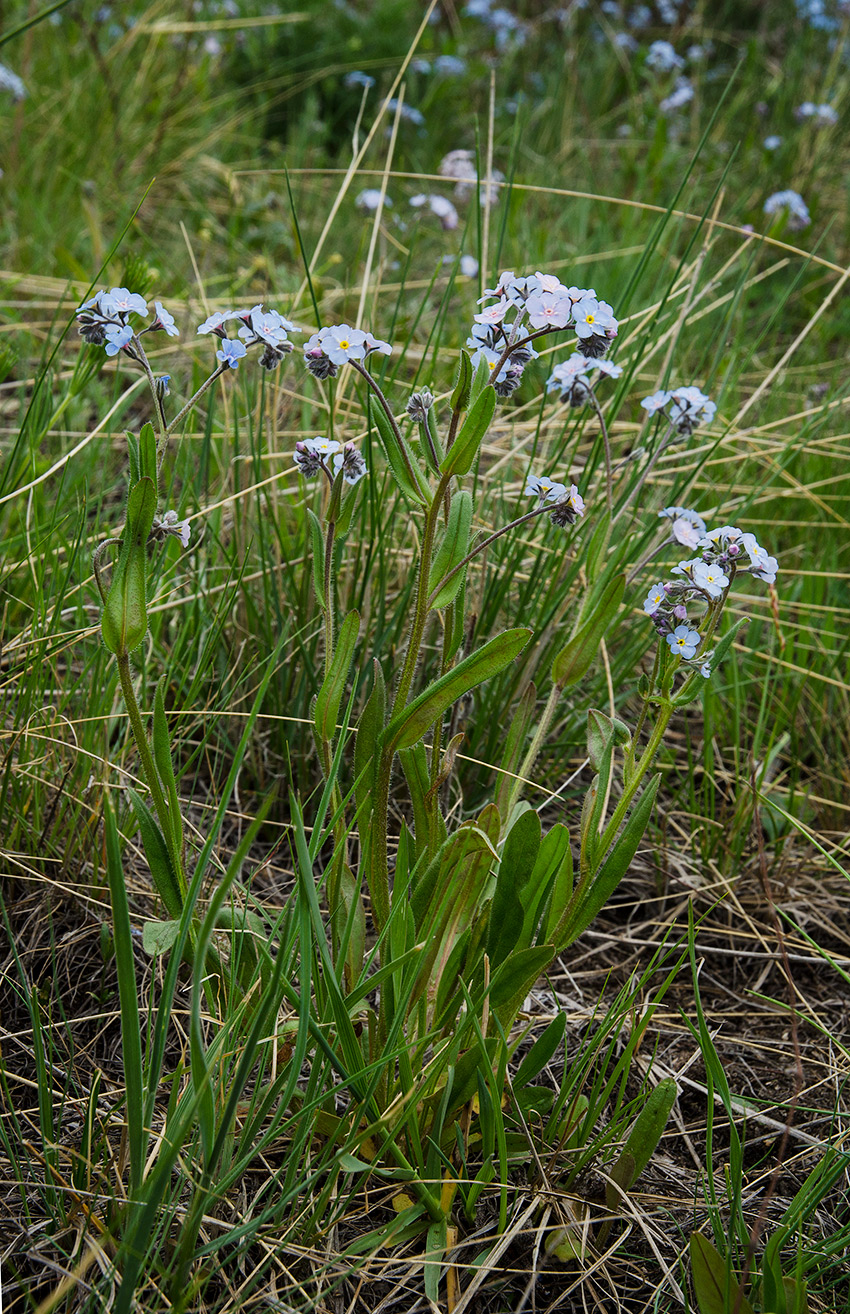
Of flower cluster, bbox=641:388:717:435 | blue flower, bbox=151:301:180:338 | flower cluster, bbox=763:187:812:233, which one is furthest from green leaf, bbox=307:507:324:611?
flower cluster, bbox=763:187:812:233

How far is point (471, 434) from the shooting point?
1136 millimetres

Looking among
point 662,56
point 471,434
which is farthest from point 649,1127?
point 662,56

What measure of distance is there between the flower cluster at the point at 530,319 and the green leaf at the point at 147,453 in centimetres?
41

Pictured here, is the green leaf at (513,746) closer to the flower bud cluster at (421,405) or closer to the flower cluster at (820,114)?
the flower bud cluster at (421,405)

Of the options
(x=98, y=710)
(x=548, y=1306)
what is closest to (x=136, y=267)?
(x=98, y=710)

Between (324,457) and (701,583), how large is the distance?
1.66ft

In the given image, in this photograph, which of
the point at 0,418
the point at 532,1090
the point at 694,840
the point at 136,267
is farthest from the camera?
the point at 0,418

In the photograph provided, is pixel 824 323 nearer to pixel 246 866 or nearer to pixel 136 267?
pixel 136 267

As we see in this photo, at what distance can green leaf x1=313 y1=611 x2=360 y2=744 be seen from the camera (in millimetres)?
1224

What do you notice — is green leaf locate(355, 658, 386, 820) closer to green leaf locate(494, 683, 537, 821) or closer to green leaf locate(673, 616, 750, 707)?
green leaf locate(494, 683, 537, 821)

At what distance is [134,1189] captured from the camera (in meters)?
0.97

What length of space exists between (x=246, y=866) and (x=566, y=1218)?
78cm

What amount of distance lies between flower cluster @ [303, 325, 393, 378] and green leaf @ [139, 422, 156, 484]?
22cm

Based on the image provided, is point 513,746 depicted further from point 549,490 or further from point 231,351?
point 231,351
